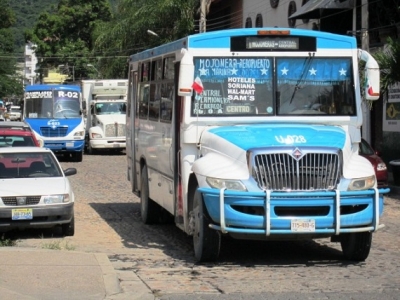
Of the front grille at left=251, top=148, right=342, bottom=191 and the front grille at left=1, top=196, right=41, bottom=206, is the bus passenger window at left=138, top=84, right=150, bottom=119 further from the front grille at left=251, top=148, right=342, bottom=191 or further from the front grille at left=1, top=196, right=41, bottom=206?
the front grille at left=251, top=148, right=342, bottom=191

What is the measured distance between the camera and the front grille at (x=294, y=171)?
9.68 meters

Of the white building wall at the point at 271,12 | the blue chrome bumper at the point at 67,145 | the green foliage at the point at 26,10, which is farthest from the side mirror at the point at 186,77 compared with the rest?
the green foliage at the point at 26,10

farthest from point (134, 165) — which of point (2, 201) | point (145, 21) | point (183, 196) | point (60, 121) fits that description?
point (145, 21)

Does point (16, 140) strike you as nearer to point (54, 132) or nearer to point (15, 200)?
point (15, 200)

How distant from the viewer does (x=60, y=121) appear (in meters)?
32.8

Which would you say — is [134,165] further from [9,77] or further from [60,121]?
[9,77]

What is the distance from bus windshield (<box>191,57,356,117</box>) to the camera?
35.9ft

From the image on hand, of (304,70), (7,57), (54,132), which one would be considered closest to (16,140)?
(304,70)

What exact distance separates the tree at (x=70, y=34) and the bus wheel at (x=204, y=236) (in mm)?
65106

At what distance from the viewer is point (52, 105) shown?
3319cm

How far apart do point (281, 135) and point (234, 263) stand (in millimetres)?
1805

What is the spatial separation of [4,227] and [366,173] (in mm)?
5742

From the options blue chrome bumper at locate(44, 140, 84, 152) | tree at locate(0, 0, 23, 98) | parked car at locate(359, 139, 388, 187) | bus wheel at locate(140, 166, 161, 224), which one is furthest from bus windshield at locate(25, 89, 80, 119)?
tree at locate(0, 0, 23, 98)

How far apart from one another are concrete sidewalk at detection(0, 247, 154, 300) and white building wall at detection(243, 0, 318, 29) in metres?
23.5
